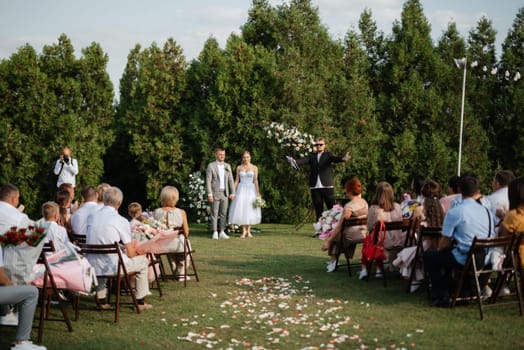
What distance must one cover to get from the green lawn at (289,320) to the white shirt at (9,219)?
1056 mm

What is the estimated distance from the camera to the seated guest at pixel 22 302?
5102 mm

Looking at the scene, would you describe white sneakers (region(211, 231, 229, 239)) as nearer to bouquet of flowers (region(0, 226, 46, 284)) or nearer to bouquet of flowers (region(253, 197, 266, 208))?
bouquet of flowers (region(253, 197, 266, 208))

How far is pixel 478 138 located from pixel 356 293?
1485 centimetres

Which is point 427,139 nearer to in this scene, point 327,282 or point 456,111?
point 456,111

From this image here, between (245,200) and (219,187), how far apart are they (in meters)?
0.73

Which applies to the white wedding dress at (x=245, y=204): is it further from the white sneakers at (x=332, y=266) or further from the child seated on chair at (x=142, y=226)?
the child seated on chair at (x=142, y=226)

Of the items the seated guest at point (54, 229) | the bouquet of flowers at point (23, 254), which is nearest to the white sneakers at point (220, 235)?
the seated guest at point (54, 229)

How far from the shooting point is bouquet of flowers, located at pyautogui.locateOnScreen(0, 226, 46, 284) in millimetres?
5426

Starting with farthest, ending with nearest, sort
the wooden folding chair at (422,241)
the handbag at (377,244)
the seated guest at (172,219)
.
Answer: the seated guest at (172,219) < the handbag at (377,244) < the wooden folding chair at (422,241)

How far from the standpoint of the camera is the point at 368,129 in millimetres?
19109

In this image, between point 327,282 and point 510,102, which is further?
point 510,102

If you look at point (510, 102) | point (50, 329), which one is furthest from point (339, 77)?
point (50, 329)

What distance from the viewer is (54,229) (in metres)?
6.67

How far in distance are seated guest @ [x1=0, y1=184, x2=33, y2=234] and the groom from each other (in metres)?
7.86
